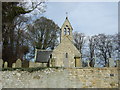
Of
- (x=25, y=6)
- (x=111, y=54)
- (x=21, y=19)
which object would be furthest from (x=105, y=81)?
(x=111, y=54)

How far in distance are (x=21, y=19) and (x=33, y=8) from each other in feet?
8.35

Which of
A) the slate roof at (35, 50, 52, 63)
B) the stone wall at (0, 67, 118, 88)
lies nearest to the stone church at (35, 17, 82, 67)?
the slate roof at (35, 50, 52, 63)

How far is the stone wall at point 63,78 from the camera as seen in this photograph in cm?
946

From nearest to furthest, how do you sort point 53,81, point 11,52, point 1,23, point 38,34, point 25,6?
point 53,81 → point 1,23 → point 25,6 → point 11,52 → point 38,34

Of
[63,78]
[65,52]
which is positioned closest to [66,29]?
[65,52]

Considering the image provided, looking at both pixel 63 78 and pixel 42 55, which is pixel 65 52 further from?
pixel 63 78

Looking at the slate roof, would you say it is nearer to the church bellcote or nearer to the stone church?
the stone church

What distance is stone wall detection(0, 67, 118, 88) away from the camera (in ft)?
31.0

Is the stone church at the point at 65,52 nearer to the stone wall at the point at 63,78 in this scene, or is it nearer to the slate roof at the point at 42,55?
the slate roof at the point at 42,55

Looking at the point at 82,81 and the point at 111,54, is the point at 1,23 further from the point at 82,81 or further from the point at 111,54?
the point at 111,54

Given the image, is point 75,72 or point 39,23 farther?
point 39,23

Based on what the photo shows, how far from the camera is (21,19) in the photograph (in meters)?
17.7

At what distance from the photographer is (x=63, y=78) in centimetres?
953

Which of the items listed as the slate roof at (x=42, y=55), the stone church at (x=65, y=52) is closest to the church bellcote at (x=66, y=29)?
the stone church at (x=65, y=52)
